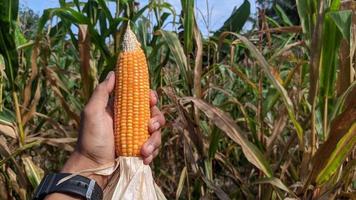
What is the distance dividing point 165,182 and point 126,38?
4.66ft

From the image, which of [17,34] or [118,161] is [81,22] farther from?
[118,161]

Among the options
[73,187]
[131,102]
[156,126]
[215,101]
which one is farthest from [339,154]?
[215,101]

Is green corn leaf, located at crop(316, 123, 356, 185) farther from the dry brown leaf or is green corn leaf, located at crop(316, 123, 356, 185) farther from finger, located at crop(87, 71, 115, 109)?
the dry brown leaf

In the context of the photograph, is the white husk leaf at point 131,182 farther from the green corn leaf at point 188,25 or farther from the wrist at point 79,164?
the green corn leaf at point 188,25

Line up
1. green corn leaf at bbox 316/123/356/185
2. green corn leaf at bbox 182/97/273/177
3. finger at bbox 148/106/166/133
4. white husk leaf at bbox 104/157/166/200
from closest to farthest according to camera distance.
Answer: white husk leaf at bbox 104/157/166/200 < finger at bbox 148/106/166/133 < green corn leaf at bbox 316/123/356/185 < green corn leaf at bbox 182/97/273/177

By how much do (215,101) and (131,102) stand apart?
4.84ft

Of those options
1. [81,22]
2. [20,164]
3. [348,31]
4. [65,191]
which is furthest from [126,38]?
[20,164]

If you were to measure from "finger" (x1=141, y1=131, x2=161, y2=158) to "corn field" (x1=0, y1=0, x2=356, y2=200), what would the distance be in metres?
0.54

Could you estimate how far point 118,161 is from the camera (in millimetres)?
1645

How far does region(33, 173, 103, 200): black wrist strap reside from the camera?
1.61m

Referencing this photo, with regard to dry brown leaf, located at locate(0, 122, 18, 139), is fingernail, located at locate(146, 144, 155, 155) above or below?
above

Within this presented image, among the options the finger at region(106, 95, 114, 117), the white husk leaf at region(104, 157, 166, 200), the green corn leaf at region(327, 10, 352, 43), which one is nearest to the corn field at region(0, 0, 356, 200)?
the green corn leaf at region(327, 10, 352, 43)

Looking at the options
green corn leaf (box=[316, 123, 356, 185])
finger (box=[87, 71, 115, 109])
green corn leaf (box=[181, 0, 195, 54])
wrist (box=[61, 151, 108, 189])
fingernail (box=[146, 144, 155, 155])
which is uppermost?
green corn leaf (box=[181, 0, 195, 54])

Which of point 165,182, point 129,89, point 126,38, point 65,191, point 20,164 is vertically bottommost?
point 165,182
